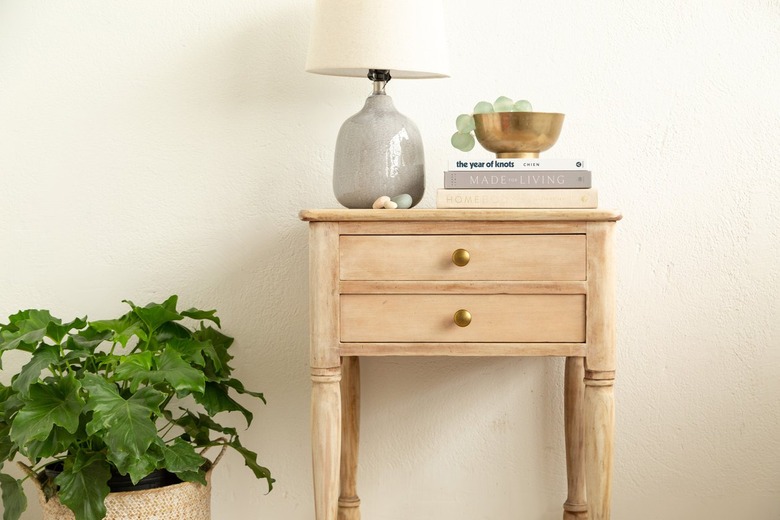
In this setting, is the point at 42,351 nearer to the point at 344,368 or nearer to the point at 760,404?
the point at 344,368

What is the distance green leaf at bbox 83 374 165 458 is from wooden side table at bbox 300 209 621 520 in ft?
0.94

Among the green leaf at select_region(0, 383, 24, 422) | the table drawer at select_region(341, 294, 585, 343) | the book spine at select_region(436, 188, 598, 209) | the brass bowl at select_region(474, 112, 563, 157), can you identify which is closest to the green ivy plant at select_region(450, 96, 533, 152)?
the brass bowl at select_region(474, 112, 563, 157)

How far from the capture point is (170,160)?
6.37 feet

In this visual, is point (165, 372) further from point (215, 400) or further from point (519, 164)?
point (519, 164)

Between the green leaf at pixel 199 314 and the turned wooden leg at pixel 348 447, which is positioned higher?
the green leaf at pixel 199 314

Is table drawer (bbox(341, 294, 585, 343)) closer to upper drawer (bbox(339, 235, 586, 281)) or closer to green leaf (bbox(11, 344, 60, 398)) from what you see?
upper drawer (bbox(339, 235, 586, 281))

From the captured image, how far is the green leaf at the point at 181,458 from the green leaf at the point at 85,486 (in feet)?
0.36

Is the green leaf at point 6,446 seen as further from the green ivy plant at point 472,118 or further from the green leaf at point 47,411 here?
the green ivy plant at point 472,118

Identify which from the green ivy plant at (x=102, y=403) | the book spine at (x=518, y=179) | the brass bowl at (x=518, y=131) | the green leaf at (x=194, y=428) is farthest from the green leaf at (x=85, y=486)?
the brass bowl at (x=518, y=131)

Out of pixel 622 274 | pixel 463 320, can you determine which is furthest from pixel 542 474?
pixel 463 320

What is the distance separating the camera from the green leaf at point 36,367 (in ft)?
4.85

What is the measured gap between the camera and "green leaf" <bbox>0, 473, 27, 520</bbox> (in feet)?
5.13

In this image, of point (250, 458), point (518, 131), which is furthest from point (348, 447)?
point (518, 131)

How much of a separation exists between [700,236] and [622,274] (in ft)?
0.63
